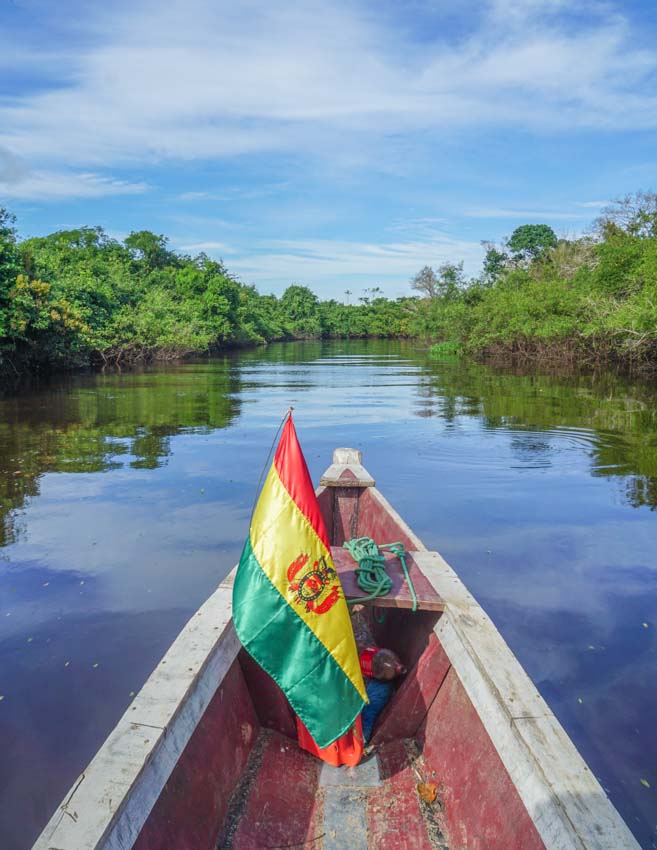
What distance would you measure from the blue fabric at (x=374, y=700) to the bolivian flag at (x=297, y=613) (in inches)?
26.7

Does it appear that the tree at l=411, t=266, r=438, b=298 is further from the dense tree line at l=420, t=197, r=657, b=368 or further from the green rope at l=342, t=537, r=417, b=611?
the green rope at l=342, t=537, r=417, b=611

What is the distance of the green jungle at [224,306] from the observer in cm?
2166

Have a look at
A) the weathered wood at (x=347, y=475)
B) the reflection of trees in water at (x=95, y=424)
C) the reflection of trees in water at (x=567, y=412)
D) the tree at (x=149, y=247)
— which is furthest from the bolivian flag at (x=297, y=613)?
the tree at (x=149, y=247)

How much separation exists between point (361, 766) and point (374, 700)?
48 centimetres

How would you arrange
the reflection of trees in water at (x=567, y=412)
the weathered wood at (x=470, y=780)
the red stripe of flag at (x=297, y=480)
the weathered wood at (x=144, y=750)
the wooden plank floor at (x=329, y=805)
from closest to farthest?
the weathered wood at (x=144, y=750) < the weathered wood at (x=470, y=780) < the wooden plank floor at (x=329, y=805) < the red stripe of flag at (x=297, y=480) < the reflection of trees in water at (x=567, y=412)

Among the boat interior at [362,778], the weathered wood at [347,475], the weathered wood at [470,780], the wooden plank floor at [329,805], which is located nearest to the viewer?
the weathered wood at [470,780]

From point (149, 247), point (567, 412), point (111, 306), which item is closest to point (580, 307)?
point (567, 412)

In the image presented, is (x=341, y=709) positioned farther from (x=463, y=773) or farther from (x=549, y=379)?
(x=549, y=379)

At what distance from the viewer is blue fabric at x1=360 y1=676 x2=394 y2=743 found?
3.44 metres

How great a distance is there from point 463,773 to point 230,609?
130cm

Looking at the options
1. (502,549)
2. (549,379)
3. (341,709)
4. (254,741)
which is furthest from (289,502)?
(549,379)

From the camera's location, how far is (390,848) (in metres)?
2.62

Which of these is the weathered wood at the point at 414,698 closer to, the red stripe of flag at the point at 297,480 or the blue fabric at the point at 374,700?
the blue fabric at the point at 374,700

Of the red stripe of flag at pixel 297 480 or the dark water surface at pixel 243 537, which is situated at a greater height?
the red stripe of flag at pixel 297 480
